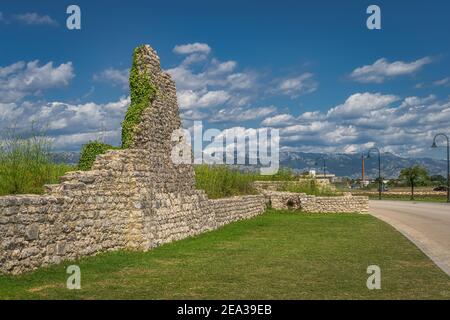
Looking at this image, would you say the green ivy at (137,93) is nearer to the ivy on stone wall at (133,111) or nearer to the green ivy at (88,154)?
the ivy on stone wall at (133,111)

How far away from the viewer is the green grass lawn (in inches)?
393

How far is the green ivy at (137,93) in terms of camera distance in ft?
55.5

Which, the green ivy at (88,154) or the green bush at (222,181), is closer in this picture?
the green ivy at (88,154)

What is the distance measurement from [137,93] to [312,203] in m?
21.6

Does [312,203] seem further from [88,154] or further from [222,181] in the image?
[88,154]

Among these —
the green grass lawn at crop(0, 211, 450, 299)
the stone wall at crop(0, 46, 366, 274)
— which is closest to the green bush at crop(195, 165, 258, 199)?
the stone wall at crop(0, 46, 366, 274)

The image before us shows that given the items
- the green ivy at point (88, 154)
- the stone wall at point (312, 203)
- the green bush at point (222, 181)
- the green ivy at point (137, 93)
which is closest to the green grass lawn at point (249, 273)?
the green ivy at point (88, 154)

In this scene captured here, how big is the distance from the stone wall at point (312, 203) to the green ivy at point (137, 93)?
20.6 meters

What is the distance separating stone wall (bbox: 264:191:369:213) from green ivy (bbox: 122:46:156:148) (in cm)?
2057

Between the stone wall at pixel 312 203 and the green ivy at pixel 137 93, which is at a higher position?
the green ivy at pixel 137 93

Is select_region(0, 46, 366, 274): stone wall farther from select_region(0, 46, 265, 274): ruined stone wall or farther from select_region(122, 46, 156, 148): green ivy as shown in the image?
select_region(122, 46, 156, 148): green ivy

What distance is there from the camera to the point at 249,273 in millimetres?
12141

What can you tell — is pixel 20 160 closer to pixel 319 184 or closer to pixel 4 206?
pixel 4 206
